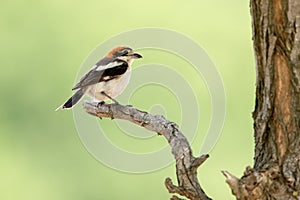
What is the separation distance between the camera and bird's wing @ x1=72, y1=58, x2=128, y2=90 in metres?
2.43

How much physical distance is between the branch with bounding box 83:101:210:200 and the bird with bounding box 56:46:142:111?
1.26 feet

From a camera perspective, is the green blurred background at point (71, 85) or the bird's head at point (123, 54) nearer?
the bird's head at point (123, 54)

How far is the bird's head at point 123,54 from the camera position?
247 centimetres

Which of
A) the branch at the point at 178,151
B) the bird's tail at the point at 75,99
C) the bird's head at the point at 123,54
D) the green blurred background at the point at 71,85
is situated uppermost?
the green blurred background at the point at 71,85

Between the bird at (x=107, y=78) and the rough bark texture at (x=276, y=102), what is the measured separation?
3.03 ft

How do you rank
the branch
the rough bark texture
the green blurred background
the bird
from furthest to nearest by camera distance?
the green blurred background
the bird
the branch
the rough bark texture

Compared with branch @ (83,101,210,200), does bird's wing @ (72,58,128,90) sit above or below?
above

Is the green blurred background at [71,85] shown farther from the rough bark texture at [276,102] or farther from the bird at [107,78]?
the rough bark texture at [276,102]

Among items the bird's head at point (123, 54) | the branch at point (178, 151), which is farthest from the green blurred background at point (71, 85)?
the branch at point (178, 151)

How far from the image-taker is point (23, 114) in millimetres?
4086

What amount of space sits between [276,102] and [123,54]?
1029 mm

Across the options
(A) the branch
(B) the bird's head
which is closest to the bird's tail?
(B) the bird's head

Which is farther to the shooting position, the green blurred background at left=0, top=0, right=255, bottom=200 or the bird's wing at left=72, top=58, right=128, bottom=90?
the green blurred background at left=0, top=0, right=255, bottom=200

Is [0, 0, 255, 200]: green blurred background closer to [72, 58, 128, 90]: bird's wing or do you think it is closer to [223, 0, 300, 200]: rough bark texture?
[72, 58, 128, 90]: bird's wing
